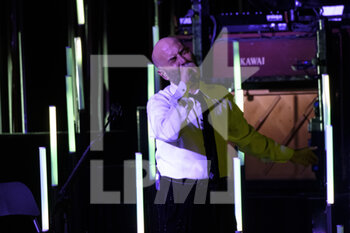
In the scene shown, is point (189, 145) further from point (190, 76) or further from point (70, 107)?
point (70, 107)

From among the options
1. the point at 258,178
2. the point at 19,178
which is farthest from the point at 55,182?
the point at 258,178

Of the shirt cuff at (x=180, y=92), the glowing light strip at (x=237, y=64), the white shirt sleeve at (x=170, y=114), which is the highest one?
the glowing light strip at (x=237, y=64)

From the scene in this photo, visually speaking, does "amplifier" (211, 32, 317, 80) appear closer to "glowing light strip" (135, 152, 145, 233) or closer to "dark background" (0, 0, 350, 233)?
"dark background" (0, 0, 350, 233)

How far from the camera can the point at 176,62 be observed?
5.50ft

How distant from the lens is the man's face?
64.7 inches

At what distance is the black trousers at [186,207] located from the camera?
1663mm

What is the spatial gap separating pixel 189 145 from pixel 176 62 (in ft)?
1.06

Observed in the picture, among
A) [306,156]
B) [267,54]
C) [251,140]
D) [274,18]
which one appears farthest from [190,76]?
[267,54]

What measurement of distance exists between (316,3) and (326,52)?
387 mm

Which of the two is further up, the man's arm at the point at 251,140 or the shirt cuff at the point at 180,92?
the shirt cuff at the point at 180,92

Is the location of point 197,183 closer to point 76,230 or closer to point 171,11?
point 76,230

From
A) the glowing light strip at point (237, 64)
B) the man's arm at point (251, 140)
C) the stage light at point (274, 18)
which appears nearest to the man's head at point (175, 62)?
the man's arm at point (251, 140)

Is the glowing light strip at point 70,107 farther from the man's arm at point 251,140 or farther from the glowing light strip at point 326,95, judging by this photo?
the glowing light strip at point 326,95

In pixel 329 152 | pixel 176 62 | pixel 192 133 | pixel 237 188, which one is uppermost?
pixel 176 62
